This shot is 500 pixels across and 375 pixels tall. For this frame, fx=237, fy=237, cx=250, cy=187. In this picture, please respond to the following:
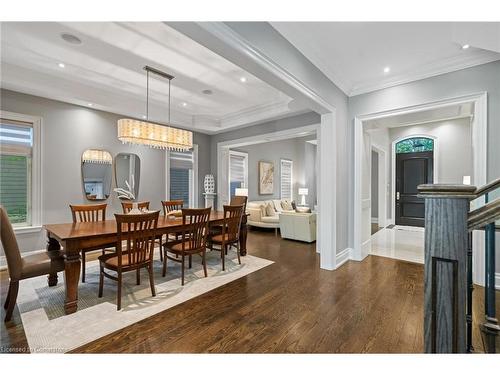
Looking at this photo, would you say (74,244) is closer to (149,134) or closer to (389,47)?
(149,134)

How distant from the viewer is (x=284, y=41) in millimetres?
2586

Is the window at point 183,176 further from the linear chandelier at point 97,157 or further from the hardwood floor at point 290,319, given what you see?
the hardwood floor at point 290,319

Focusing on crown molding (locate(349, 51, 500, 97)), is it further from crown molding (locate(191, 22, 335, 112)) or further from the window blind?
the window blind

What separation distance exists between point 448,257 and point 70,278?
2.97m

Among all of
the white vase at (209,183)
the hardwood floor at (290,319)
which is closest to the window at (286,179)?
the white vase at (209,183)

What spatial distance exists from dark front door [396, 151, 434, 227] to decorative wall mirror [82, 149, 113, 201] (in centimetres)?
812

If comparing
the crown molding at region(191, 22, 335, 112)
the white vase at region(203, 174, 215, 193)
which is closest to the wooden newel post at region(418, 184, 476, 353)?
the crown molding at region(191, 22, 335, 112)

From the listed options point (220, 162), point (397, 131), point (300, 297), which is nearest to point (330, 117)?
point (300, 297)

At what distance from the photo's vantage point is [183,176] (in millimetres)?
6242

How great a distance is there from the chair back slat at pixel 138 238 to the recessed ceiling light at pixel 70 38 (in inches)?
86.4

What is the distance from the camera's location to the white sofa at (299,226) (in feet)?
17.3
